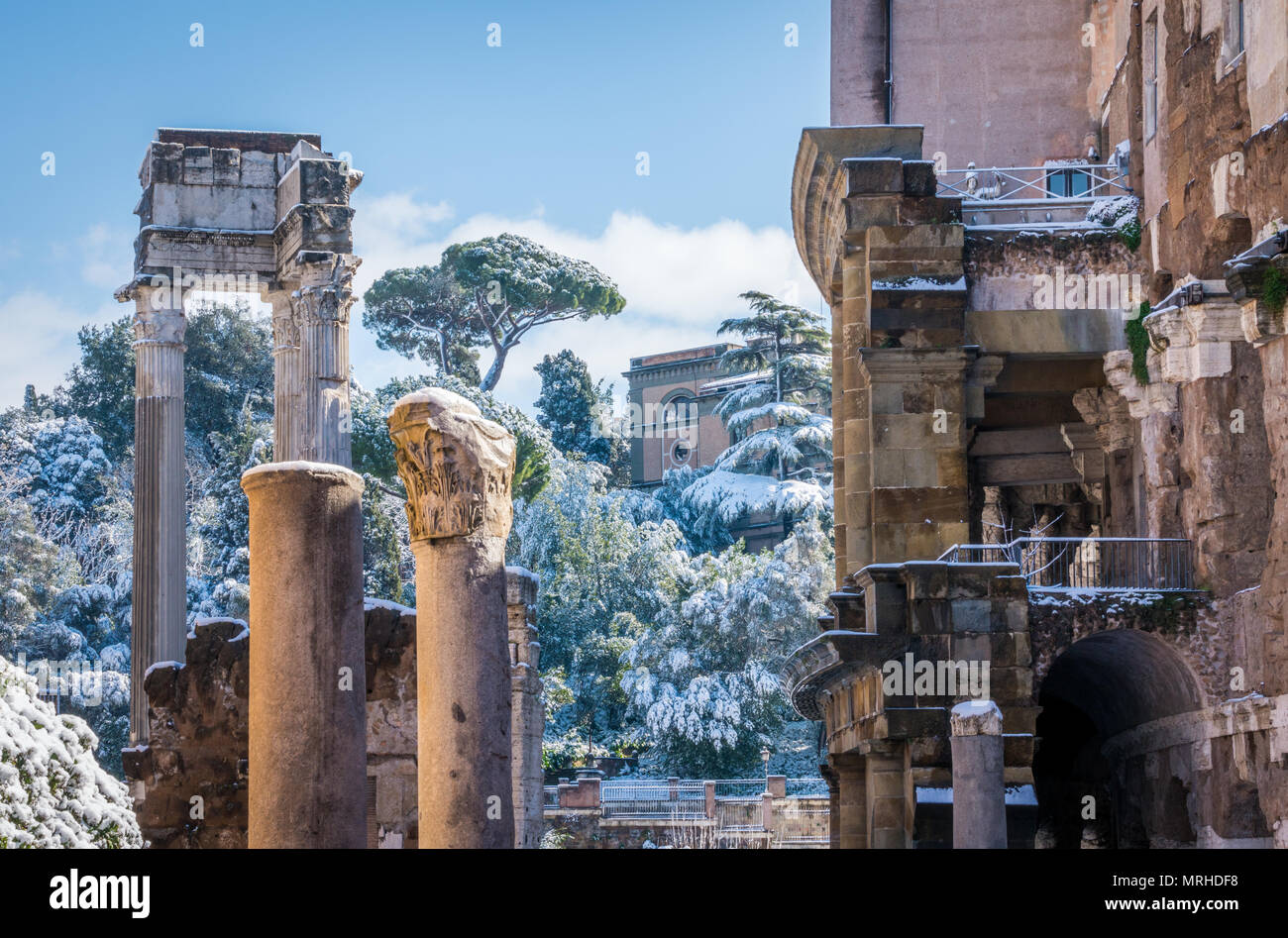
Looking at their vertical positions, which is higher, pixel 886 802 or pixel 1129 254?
pixel 1129 254

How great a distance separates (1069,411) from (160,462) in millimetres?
12508

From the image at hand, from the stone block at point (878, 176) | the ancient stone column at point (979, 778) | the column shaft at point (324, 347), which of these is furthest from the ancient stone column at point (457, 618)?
the column shaft at point (324, 347)

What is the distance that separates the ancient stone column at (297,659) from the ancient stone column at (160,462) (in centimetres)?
1562

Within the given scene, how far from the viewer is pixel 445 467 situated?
442 inches

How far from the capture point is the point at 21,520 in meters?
41.9

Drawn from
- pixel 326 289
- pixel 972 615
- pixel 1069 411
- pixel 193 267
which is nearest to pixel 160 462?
pixel 193 267

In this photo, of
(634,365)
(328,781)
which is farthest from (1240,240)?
(634,365)

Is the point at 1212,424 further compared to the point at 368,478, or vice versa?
the point at 368,478

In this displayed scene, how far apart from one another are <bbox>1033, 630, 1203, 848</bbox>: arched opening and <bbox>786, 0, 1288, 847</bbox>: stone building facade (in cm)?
5

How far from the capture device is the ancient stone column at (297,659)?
10.3 metres

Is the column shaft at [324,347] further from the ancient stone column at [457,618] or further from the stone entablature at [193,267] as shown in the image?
the ancient stone column at [457,618]

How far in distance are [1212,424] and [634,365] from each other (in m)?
50.1
